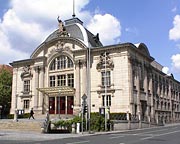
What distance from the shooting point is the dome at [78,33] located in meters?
51.4

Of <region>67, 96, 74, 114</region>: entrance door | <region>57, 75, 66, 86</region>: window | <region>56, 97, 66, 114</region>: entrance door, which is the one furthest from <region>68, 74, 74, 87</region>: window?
<region>56, 97, 66, 114</region>: entrance door

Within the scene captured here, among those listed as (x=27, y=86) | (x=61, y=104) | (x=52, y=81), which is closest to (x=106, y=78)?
(x=61, y=104)

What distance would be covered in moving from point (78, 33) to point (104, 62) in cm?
783

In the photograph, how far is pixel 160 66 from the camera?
7662 cm

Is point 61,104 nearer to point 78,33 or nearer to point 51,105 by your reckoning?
point 51,105

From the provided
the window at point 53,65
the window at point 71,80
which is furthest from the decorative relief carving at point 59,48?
the window at point 71,80

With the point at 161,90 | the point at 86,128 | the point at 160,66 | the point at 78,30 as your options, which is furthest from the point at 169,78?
the point at 86,128

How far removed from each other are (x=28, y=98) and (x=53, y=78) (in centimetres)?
620

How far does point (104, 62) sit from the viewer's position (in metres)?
48.3

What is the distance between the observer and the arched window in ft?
170

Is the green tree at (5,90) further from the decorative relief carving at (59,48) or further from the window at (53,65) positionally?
the decorative relief carving at (59,48)

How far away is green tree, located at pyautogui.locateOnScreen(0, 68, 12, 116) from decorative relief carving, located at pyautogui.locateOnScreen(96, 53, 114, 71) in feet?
72.6

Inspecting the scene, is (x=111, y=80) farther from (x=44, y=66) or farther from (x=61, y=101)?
(x=44, y=66)

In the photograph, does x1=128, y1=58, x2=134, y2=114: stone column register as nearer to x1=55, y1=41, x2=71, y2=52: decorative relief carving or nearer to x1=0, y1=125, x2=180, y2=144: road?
x1=55, y1=41, x2=71, y2=52: decorative relief carving
